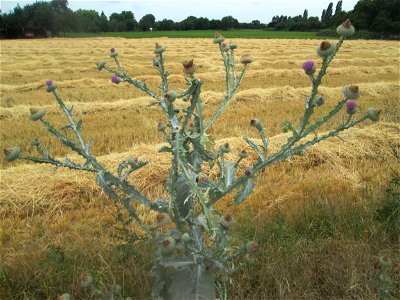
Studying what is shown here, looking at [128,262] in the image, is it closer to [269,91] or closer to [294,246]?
[294,246]

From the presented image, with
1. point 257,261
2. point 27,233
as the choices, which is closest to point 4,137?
point 27,233

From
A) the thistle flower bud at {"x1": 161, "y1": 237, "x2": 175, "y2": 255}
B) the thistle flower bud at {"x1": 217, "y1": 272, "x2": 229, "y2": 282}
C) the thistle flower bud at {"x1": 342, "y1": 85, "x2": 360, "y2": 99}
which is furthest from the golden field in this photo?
the thistle flower bud at {"x1": 161, "y1": 237, "x2": 175, "y2": 255}

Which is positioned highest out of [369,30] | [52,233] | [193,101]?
[193,101]

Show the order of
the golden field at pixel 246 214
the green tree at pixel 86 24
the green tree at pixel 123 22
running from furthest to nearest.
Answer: the green tree at pixel 123 22 → the green tree at pixel 86 24 → the golden field at pixel 246 214

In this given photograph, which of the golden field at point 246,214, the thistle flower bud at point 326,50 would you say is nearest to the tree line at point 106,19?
the golden field at point 246,214

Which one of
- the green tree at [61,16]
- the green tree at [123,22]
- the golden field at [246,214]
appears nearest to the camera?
the golden field at [246,214]

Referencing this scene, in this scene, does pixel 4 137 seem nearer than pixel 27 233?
No

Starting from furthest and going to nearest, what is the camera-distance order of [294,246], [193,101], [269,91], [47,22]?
[47,22], [269,91], [294,246], [193,101]

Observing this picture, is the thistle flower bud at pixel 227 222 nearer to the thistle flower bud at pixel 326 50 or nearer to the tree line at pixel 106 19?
the thistle flower bud at pixel 326 50

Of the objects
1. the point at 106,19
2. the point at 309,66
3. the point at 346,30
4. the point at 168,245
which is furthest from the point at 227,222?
the point at 106,19

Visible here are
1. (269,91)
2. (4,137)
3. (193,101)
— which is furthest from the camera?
(269,91)

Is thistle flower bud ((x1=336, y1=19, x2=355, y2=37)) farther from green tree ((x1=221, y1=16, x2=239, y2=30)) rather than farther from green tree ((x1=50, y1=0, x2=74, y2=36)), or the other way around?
green tree ((x1=221, y1=16, x2=239, y2=30))

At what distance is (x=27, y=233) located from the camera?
275 centimetres

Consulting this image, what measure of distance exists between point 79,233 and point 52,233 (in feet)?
0.67
